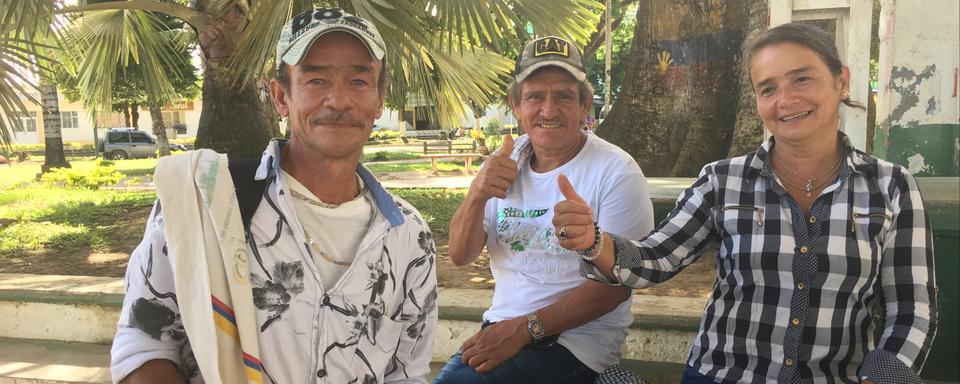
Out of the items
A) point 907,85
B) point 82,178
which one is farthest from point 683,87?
point 82,178

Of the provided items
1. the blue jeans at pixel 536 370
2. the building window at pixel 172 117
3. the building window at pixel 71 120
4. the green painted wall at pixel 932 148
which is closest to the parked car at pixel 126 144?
the building window at pixel 172 117

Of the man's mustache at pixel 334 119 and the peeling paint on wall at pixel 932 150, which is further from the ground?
the man's mustache at pixel 334 119

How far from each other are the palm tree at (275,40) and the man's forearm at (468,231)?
1.30 metres

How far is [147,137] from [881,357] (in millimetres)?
30875

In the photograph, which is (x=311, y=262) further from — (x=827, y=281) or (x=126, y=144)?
(x=126, y=144)

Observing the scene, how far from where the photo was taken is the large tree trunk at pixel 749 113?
4.82m

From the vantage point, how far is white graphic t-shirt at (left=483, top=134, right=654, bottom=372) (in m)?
2.17

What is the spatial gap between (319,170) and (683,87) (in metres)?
4.38

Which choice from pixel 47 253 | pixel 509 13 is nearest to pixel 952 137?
pixel 509 13

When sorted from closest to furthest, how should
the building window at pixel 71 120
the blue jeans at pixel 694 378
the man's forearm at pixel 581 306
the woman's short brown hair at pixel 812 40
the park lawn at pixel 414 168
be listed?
the woman's short brown hair at pixel 812 40 < the blue jeans at pixel 694 378 < the man's forearm at pixel 581 306 < the park lawn at pixel 414 168 < the building window at pixel 71 120

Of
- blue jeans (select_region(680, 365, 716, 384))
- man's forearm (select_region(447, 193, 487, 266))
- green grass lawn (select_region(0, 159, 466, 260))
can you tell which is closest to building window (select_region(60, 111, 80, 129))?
green grass lawn (select_region(0, 159, 466, 260))

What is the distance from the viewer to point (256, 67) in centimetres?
380

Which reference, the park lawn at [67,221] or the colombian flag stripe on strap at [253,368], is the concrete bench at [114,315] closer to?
the colombian flag stripe on strap at [253,368]

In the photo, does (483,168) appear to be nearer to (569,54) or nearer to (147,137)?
(569,54)
